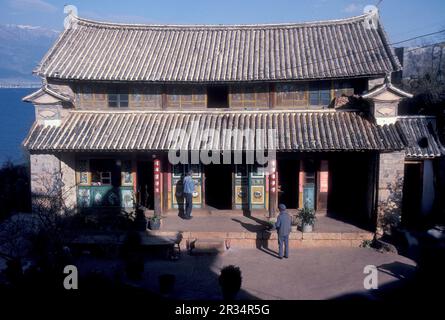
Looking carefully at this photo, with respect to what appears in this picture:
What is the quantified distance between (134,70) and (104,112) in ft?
6.28

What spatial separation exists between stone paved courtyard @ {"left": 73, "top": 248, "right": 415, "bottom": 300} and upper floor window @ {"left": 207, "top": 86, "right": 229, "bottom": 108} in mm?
5541

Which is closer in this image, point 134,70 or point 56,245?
point 56,245

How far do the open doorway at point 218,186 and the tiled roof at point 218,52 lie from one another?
397 centimetres

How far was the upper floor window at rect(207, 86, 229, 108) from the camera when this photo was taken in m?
15.5

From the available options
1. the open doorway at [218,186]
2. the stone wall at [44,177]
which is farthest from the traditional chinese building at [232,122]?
the open doorway at [218,186]

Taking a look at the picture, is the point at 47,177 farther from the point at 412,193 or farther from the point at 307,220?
the point at 412,193

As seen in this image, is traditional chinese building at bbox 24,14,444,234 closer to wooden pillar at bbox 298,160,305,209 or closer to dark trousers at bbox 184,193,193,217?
wooden pillar at bbox 298,160,305,209

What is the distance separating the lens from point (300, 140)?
13.6 meters

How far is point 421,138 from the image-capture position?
1484cm

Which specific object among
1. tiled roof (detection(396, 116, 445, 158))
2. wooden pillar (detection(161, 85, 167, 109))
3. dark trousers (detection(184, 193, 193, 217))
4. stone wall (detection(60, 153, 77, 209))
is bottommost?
dark trousers (detection(184, 193, 193, 217))

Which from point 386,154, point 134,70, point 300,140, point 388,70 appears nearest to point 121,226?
point 134,70

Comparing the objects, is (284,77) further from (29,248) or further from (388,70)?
(29,248)

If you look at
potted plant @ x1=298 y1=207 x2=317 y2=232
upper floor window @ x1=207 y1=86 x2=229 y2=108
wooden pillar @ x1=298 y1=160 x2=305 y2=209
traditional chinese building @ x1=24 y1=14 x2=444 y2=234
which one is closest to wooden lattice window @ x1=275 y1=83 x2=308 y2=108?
traditional chinese building @ x1=24 y1=14 x2=444 y2=234

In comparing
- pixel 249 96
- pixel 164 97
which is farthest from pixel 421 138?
pixel 164 97
